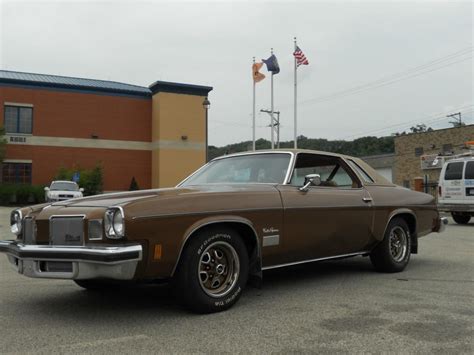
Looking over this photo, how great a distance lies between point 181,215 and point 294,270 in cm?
289

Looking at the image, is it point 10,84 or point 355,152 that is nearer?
point 10,84

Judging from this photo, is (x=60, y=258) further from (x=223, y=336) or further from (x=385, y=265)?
(x=385, y=265)

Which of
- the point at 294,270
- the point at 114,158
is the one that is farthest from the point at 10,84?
the point at 294,270

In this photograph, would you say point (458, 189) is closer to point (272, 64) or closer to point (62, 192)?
point (62, 192)

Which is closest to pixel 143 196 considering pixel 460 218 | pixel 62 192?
pixel 460 218

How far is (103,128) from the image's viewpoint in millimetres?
40781

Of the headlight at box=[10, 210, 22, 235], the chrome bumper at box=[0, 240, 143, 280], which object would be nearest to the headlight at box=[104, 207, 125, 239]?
the chrome bumper at box=[0, 240, 143, 280]

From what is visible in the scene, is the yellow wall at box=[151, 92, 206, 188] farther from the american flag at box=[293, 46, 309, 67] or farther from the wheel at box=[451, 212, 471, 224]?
the wheel at box=[451, 212, 471, 224]

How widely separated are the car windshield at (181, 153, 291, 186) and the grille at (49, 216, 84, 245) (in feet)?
6.05

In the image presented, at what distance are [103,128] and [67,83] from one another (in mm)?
4334

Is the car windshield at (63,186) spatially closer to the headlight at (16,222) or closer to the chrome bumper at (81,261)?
the headlight at (16,222)

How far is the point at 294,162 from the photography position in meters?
5.75

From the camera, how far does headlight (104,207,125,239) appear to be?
13.4 feet

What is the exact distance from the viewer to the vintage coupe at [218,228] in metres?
4.13
